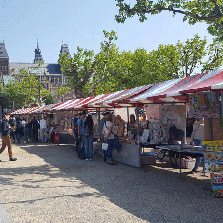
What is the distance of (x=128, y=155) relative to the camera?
1084cm

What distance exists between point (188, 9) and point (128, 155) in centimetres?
523

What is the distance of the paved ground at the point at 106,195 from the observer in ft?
17.4

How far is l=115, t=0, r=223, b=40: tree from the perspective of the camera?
10.7 m

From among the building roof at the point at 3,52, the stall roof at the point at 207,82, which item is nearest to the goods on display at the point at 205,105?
the stall roof at the point at 207,82

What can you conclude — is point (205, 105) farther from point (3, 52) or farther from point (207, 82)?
point (3, 52)

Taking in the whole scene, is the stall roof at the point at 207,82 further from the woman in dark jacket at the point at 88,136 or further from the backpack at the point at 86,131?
the backpack at the point at 86,131

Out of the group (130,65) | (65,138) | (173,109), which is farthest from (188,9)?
(130,65)

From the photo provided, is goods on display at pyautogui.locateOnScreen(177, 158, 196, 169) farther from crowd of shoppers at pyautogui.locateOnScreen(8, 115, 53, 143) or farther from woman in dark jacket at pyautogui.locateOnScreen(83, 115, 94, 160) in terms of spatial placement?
crowd of shoppers at pyautogui.locateOnScreen(8, 115, 53, 143)

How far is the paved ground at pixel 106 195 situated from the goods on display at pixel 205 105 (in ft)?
5.21

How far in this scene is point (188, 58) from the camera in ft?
122

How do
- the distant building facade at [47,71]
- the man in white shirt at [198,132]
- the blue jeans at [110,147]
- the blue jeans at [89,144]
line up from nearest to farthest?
the man in white shirt at [198,132], the blue jeans at [110,147], the blue jeans at [89,144], the distant building facade at [47,71]

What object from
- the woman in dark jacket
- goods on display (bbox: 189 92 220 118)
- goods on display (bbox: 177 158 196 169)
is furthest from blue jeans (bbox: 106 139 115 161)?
goods on display (bbox: 189 92 220 118)

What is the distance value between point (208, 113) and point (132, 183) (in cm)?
237

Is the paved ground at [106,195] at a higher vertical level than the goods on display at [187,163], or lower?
lower
